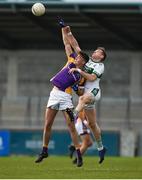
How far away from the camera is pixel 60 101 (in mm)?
15352

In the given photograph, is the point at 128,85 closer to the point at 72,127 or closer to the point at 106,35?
the point at 106,35

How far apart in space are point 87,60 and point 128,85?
25615 millimetres

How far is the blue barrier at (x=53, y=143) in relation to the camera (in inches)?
1256

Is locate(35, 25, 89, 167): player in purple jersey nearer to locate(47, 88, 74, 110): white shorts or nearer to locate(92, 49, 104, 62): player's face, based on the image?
locate(47, 88, 74, 110): white shorts

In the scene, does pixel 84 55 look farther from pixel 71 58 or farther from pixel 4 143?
pixel 4 143

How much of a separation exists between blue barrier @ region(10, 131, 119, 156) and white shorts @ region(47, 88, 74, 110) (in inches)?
639

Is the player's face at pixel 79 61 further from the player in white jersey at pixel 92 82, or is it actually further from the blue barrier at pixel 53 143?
the blue barrier at pixel 53 143

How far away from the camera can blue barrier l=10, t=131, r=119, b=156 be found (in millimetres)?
31906

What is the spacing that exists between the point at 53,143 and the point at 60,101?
54.9 ft

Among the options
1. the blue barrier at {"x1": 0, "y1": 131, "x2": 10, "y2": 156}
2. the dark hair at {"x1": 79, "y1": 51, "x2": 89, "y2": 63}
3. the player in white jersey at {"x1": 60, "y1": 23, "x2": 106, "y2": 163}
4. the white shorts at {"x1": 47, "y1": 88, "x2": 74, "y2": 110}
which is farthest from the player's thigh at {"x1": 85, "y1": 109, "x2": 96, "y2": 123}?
the blue barrier at {"x1": 0, "y1": 131, "x2": 10, "y2": 156}

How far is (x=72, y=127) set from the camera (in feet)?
49.9

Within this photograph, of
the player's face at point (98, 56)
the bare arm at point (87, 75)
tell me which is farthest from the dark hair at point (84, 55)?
the player's face at point (98, 56)

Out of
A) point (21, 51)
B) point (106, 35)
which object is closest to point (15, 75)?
point (21, 51)

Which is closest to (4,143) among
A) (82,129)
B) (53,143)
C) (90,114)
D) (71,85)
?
(53,143)
